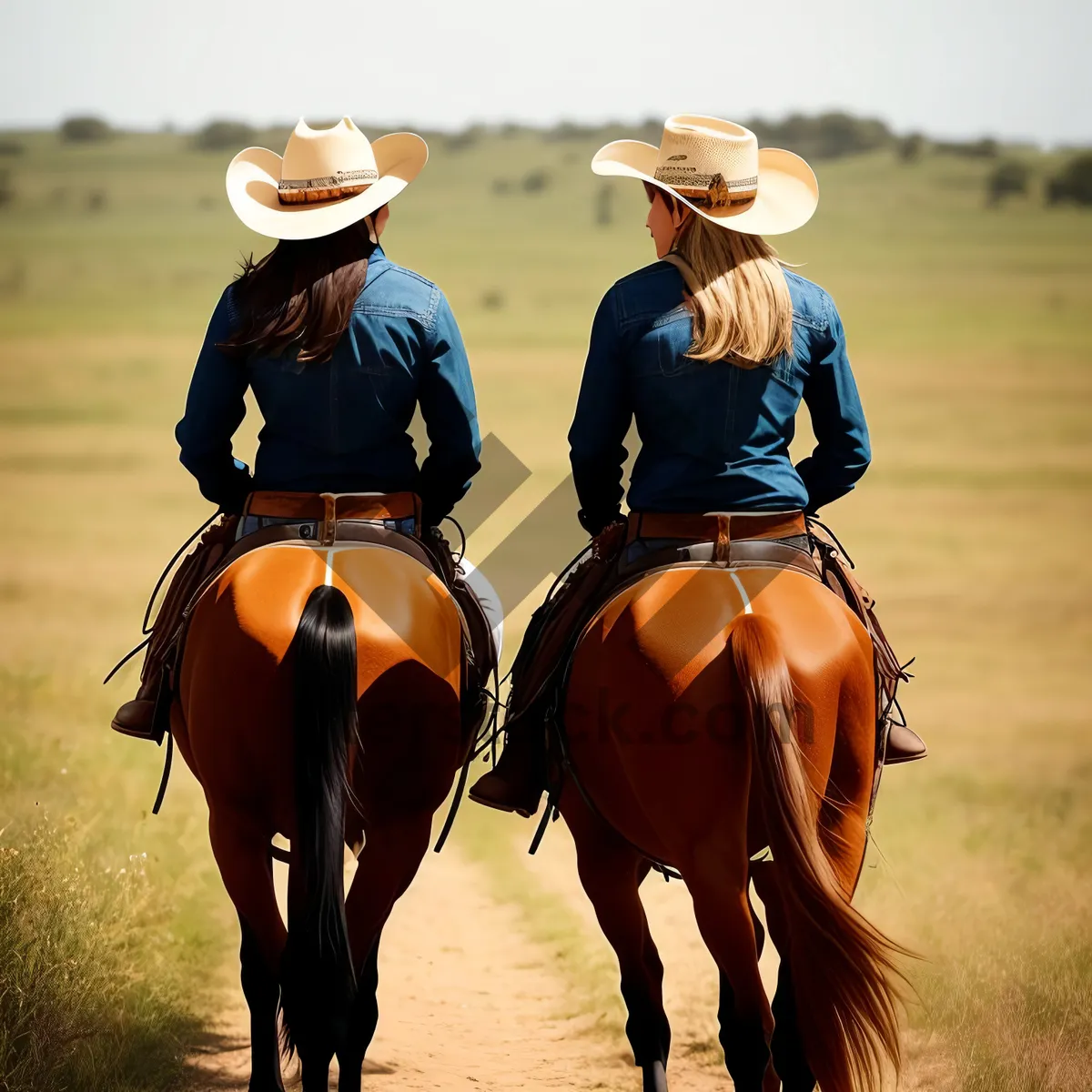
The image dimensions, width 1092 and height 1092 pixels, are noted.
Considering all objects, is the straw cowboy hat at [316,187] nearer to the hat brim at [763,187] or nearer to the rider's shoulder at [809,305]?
the hat brim at [763,187]

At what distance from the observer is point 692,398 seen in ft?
13.7

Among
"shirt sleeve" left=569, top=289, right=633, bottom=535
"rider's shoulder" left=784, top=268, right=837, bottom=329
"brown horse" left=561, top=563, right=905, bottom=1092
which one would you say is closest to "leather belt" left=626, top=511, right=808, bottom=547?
"brown horse" left=561, top=563, right=905, bottom=1092

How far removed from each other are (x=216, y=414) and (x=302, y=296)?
1.54 ft

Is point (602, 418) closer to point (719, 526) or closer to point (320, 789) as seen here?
point (719, 526)

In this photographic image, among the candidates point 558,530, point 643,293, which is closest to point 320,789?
point 643,293

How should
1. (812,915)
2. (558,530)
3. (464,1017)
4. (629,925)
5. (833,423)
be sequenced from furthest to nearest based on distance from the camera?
1. (558,530)
2. (464,1017)
3. (629,925)
4. (833,423)
5. (812,915)

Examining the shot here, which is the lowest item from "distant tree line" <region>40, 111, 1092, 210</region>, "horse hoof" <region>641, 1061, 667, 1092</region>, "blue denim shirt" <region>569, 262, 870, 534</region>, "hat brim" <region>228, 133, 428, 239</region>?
"distant tree line" <region>40, 111, 1092, 210</region>

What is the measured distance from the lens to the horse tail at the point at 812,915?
12.4 ft

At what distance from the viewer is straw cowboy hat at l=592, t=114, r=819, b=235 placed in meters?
4.36

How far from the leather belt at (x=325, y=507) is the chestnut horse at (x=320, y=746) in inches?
3.9

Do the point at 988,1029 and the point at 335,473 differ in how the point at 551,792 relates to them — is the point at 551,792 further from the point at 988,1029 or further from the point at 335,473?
the point at 988,1029

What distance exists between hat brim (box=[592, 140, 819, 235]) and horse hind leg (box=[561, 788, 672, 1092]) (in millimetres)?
1802

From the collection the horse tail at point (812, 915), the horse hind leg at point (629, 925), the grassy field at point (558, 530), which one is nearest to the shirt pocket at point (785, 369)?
the horse tail at point (812, 915)

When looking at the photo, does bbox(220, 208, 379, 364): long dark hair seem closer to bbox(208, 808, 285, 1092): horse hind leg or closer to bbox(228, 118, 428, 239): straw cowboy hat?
bbox(228, 118, 428, 239): straw cowboy hat
